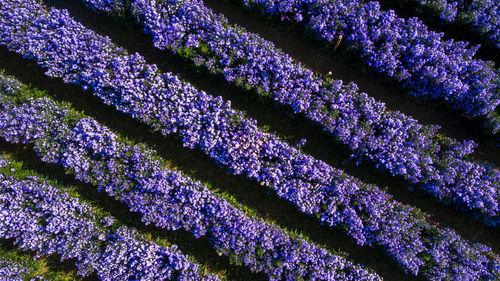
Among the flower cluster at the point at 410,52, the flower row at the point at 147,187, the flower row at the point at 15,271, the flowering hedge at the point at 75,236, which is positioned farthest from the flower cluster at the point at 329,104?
the flower row at the point at 15,271

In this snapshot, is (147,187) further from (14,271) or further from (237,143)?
(14,271)

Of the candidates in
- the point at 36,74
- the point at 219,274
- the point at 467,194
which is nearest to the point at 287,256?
the point at 219,274

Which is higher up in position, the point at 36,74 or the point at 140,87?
the point at 140,87

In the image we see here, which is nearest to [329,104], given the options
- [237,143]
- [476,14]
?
[237,143]

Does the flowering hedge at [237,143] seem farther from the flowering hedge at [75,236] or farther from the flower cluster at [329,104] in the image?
the flowering hedge at [75,236]

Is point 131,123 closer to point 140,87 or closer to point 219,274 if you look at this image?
point 140,87

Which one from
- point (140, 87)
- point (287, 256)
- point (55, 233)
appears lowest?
point (55, 233)
